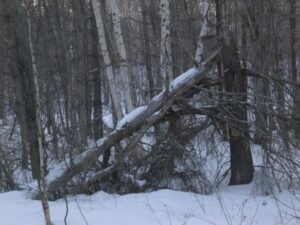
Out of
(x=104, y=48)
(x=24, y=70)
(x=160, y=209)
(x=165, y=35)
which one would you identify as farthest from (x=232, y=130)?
(x=24, y=70)

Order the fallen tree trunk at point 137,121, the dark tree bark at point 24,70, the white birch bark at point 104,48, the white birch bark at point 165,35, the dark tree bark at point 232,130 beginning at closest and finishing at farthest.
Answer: the fallen tree trunk at point 137,121
the dark tree bark at point 232,130
the white birch bark at point 165,35
the dark tree bark at point 24,70
the white birch bark at point 104,48

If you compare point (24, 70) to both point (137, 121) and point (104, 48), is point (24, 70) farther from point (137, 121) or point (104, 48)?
point (137, 121)

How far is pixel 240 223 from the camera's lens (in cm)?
655

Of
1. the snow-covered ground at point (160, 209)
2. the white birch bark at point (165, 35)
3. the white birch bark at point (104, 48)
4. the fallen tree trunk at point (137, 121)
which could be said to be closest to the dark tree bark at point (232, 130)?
the fallen tree trunk at point (137, 121)

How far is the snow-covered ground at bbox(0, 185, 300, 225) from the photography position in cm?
680

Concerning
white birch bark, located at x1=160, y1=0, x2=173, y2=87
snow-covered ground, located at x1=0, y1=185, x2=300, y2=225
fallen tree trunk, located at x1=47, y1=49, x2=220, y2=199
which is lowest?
snow-covered ground, located at x1=0, y1=185, x2=300, y2=225

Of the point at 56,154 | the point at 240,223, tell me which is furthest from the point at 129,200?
the point at 56,154

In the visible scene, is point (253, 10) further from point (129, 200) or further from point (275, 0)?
point (129, 200)

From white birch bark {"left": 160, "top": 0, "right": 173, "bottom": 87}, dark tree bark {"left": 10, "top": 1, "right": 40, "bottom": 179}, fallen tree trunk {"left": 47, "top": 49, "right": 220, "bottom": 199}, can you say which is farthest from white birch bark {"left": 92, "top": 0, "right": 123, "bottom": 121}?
fallen tree trunk {"left": 47, "top": 49, "right": 220, "bottom": 199}

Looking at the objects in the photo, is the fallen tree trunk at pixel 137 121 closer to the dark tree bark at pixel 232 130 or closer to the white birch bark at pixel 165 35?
the dark tree bark at pixel 232 130

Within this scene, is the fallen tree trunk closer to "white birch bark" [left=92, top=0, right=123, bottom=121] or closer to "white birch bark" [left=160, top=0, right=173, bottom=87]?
"white birch bark" [left=160, top=0, right=173, bottom=87]

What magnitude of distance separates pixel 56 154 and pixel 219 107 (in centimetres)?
417

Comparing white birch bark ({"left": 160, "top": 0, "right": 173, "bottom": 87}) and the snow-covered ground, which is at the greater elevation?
white birch bark ({"left": 160, "top": 0, "right": 173, "bottom": 87})

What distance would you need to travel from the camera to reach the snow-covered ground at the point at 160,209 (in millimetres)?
6805
